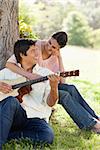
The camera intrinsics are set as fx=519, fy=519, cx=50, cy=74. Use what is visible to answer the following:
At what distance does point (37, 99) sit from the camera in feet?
15.8

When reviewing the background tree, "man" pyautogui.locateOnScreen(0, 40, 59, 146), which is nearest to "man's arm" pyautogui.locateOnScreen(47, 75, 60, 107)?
"man" pyautogui.locateOnScreen(0, 40, 59, 146)

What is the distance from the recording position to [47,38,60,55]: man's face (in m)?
5.32

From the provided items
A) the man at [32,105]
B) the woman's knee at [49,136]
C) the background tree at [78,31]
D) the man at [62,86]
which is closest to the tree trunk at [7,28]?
the man at [62,86]

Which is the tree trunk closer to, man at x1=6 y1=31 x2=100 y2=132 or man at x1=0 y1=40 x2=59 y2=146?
man at x1=6 y1=31 x2=100 y2=132

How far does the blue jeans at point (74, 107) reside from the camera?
529cm

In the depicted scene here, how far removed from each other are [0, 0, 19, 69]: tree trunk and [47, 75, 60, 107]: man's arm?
981mm

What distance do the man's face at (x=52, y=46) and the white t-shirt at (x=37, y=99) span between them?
21.6 inches

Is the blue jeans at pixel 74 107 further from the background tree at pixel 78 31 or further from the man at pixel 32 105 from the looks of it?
the background tree at pixel 78 31

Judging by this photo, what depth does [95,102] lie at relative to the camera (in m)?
7.02

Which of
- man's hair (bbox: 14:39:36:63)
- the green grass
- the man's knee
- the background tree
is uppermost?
man's hair (bbox: 14:39:36:63)

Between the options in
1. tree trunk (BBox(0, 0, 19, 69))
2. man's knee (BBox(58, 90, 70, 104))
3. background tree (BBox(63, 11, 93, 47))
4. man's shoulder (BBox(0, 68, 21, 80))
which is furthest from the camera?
background tree (BBox(63, 11, 93, 47))

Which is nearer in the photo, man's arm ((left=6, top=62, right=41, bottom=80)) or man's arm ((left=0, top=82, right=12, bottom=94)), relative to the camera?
man's arm ((left=0, top=82, right=12, bottom=94))

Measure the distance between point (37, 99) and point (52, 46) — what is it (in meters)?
0.77

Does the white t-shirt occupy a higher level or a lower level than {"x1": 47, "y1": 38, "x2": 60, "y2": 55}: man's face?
lower
